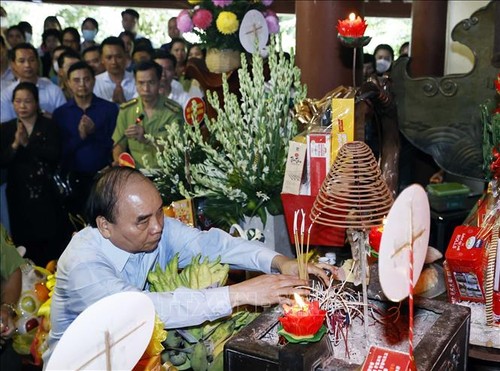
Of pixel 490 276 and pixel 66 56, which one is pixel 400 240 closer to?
pixel 490 276

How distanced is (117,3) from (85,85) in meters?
1.52

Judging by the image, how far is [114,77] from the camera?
4.59 meters

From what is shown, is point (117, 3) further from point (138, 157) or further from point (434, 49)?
point (434, 49)

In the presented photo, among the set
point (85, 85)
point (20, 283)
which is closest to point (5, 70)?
point (85, 85)

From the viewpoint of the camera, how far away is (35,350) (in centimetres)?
229

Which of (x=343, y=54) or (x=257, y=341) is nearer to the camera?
(x=257, y=341)

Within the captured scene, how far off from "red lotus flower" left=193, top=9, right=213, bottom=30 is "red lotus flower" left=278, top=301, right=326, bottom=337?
2.11 m

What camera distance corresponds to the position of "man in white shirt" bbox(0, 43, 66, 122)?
4.25 m

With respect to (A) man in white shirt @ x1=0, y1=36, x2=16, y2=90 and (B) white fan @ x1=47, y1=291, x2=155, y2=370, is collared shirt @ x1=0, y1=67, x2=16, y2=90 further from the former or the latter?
(B) white fan @ x1=47, y1=291, x2=155, y2=370

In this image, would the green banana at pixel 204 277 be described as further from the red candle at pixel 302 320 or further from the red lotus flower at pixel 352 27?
the red lotus flower at pixel 352 27

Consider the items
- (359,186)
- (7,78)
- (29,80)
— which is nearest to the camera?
(359,186)

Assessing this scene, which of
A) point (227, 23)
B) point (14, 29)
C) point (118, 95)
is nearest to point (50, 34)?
point (14, 29)

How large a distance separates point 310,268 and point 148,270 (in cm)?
46

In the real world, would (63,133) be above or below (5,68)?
below
